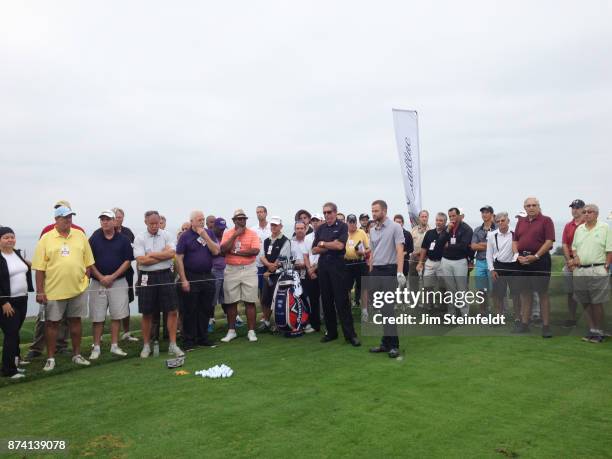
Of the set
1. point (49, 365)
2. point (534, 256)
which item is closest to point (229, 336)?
point (49, 365)

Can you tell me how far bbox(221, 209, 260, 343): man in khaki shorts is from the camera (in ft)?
24.8

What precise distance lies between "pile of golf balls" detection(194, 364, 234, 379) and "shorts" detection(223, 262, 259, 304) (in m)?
1.98

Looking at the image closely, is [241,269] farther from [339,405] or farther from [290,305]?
[339,405]

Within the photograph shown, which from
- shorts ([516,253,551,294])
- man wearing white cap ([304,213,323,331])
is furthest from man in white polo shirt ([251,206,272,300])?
shorts ([516,253,551,294])

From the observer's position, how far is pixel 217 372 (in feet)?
Answer: 18.3

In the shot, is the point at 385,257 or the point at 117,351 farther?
the point at 117,351

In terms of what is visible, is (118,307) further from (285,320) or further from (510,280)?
(510,280)

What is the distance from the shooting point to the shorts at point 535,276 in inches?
286

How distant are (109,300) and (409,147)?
7.79 meters

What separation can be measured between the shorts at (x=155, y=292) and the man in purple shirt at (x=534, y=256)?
5.15 m

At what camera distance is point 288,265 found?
27.0 feet

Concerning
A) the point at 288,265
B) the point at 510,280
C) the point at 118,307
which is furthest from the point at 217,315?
the point at 510,280

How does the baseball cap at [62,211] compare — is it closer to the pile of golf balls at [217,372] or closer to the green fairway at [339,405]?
the green fairway at [339,405]

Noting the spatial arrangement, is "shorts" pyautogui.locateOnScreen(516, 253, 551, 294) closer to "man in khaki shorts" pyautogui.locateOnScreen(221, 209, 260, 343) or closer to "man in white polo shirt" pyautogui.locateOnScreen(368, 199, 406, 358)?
"man in white polo shirt" pyautogui.locateOnScreen(368, 199, 406, 358)
